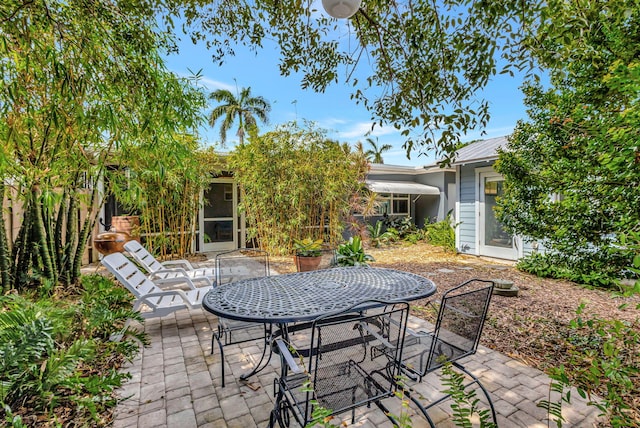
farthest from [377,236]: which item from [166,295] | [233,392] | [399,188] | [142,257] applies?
[233,392]

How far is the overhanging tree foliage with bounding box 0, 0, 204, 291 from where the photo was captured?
2.40 meters

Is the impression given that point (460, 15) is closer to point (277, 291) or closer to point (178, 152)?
point (277, 291)

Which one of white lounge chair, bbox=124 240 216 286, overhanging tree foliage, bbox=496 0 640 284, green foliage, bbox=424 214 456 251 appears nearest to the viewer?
overhanging tree foliage, bbox=496 0 640 284

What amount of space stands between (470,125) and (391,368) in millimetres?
1754

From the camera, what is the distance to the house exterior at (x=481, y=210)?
739 cm

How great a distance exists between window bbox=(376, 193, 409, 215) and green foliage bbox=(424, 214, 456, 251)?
6.40 feet

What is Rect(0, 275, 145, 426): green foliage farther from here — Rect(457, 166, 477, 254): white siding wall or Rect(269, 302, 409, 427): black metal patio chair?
Rect(457, 166, 477, 254): white siding wall

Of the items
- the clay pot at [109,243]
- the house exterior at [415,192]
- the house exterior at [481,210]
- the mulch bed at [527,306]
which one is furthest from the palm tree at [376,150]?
the clay pot at [109,243]

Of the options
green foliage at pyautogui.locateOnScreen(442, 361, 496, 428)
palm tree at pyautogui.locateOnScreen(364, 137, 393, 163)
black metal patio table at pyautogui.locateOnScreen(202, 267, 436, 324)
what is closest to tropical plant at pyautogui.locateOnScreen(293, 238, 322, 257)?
black metal patio table at pyautogui.locateOnScreen(202, 267, 436, 324)

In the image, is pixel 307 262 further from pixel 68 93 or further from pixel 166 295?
pixel 68 93

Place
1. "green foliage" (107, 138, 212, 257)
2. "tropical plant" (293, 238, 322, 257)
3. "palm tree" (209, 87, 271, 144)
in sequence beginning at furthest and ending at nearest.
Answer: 1. "palm tree" (209, 87, 271, 144)
2. "green foliage" (107, 138, 212, 257)
3. "tropical plant" (293, 238, 322, 257)

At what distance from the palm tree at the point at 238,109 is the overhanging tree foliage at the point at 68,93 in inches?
611

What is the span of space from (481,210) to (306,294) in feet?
21.9

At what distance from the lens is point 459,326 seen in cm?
217
